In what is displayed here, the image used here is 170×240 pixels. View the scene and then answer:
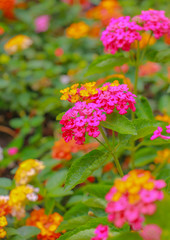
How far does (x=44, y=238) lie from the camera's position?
1253mm

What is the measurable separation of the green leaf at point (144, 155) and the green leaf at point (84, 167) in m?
0.62

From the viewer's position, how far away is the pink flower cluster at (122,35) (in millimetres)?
1158

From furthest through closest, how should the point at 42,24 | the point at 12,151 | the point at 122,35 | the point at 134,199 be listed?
the point at 42,24
the point at 12,151
the point at 122,35
the point at 134,199

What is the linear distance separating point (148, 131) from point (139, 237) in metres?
0.38

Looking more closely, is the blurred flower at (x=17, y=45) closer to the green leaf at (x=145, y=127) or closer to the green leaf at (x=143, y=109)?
the green leaf at (x=143, y=109)

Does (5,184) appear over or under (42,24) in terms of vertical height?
under

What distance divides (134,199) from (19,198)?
2.38 feet

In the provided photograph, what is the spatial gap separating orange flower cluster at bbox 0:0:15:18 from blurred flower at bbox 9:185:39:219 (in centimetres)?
212

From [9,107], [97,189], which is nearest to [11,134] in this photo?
[9,107]

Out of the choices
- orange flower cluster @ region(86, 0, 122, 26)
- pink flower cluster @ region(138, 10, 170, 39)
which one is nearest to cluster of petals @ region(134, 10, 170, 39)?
pink flower cluster @ region(138, 10, 170, 39)

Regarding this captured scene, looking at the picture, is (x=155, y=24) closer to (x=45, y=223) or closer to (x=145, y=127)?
(x=145, y=127)

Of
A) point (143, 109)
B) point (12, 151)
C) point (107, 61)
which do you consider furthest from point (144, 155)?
point (12, 151)

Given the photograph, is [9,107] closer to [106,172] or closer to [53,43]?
[53,43]

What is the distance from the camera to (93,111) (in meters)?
0.94
